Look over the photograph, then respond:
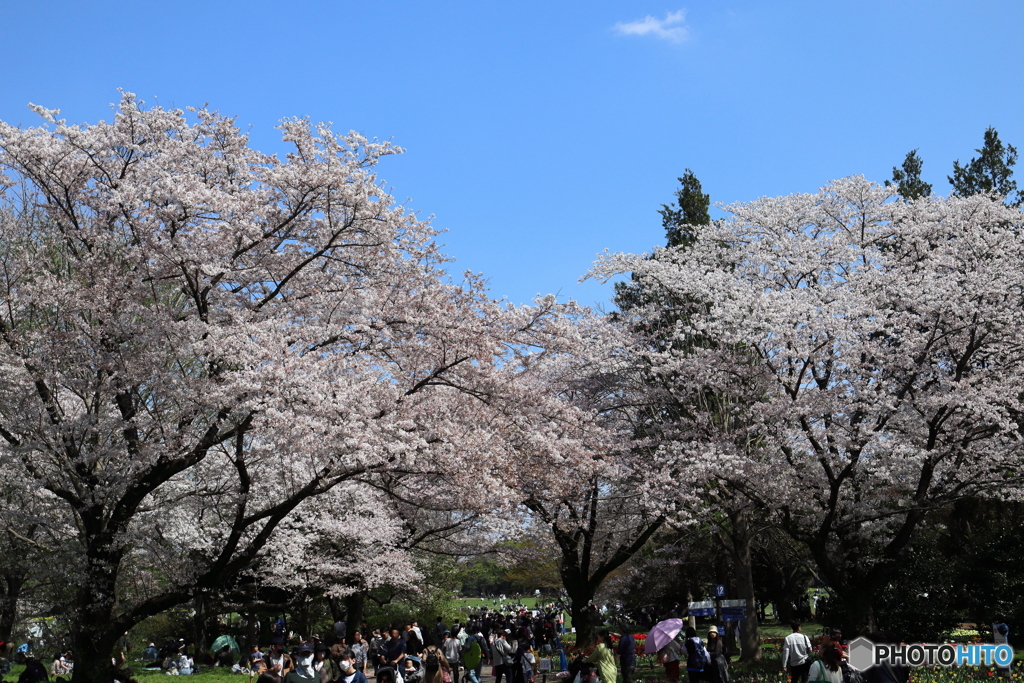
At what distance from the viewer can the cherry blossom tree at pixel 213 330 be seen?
11961mm

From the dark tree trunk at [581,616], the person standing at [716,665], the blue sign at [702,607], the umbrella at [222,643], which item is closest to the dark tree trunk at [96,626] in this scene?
the person standing at [716,665]

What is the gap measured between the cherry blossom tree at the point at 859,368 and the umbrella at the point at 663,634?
125 inches

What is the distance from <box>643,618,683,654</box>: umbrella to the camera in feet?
45.9

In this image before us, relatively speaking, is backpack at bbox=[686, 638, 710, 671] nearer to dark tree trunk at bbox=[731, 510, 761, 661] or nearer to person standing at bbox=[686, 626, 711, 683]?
person standing at bbox=[686, 626, 711, 683]

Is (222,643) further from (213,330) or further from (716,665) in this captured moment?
(716,665)

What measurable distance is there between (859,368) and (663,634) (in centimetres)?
642

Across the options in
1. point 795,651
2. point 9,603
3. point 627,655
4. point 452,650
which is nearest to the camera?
point 795,651

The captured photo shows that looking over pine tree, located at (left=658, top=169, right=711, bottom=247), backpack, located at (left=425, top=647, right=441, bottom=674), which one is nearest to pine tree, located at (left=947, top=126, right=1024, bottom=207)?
pine tree, located at (left=658, top=169, right=711, bottom=247)

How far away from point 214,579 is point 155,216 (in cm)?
563

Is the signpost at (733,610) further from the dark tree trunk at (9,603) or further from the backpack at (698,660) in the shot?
the dark tree trunk at (9,603)

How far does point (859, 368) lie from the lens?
52.6 feet

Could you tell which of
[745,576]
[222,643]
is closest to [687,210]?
[745,576]

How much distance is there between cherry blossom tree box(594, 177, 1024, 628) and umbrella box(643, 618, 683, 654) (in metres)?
3.18

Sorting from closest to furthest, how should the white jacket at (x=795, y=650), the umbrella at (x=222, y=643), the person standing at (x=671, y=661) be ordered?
the white jacket at (x=795, y=650) < the person standing at (x=671, y=661) < the umbrella at (x=222, y=643)
